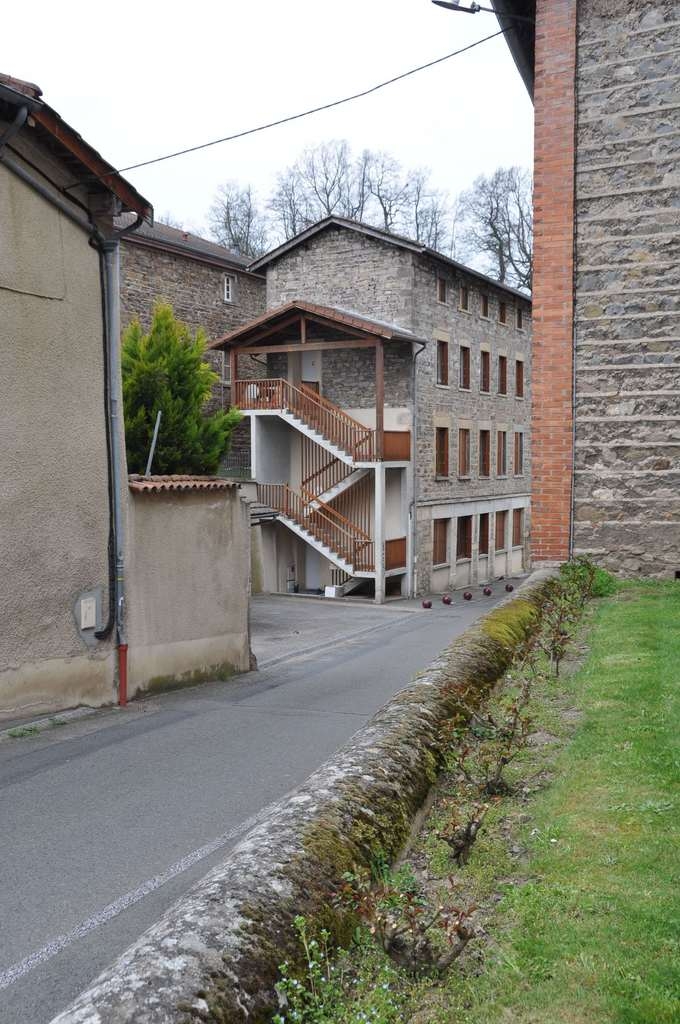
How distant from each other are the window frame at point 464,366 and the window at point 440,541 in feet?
15.0

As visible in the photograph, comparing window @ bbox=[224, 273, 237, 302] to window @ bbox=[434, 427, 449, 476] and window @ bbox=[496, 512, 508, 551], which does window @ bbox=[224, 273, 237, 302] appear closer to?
window @ bbox=[434, 427, 449, 476]

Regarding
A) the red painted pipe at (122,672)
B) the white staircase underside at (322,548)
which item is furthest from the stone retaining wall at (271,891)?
the white staircase underside at (322,548)

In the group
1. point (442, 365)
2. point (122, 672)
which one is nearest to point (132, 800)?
point (122, 672)

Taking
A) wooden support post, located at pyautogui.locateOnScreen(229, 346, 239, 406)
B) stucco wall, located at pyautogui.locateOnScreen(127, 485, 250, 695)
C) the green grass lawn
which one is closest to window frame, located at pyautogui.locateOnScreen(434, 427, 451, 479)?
wooden support post, located at pyautogui.locateOnScreen(229, 346, 239, 406)

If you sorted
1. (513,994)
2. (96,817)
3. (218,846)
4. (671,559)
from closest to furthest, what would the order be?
(513,994) → (218,846) → (96,817) → (671,559)

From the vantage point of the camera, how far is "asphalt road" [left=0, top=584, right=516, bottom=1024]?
4469 mm

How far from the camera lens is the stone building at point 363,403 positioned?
85.4 feet

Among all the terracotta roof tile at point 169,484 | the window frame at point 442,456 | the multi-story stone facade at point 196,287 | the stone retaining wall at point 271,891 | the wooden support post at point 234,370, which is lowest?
the stone retaining wall at point 271,891

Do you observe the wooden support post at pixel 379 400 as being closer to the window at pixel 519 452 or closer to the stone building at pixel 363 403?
the stone building at pixel 363 403

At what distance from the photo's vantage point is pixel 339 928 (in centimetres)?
294

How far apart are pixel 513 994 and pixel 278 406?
24.1 m

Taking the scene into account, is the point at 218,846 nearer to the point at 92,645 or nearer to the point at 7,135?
the point at 92,645

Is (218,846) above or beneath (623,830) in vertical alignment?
beneath

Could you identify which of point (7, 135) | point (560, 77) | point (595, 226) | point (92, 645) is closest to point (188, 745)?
point (92, 645)
